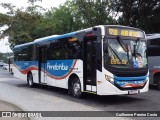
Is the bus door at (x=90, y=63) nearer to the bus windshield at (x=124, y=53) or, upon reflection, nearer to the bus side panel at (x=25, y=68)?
the bus windshield at (x=124, y=53)

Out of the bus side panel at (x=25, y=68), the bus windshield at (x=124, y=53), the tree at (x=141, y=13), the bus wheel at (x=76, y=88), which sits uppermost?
the tree at (x=141, y=13)

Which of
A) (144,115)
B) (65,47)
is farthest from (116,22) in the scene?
(144,115)

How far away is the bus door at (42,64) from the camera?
60.6ft

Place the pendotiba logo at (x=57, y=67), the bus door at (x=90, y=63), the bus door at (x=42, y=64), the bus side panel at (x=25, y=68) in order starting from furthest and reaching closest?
the bus side panel at (x=25, y=68) < the bus door at (x=42, y=64) < the pendotiba logo at (x=57, y=67) < the bus door at (x=90, y=63)

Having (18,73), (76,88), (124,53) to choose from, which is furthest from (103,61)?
(18,73)

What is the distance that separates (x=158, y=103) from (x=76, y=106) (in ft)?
10.9

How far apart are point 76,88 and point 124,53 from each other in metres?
3.11

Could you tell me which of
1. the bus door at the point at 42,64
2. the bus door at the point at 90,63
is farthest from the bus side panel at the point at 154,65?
the bus door at the point at 42,64

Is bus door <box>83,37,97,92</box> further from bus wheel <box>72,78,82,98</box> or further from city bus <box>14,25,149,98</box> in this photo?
bus wheel <box>72,78,82,98</box>

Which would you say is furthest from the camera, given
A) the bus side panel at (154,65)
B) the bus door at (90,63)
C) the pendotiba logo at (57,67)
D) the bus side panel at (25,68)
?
the bus side panel at (25,68)

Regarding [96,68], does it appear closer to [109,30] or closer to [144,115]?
[109,30]

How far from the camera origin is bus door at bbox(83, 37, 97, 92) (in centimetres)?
1302

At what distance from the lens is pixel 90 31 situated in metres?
13.3

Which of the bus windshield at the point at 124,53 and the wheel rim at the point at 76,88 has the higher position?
the bus windshield at the point at 124,53
